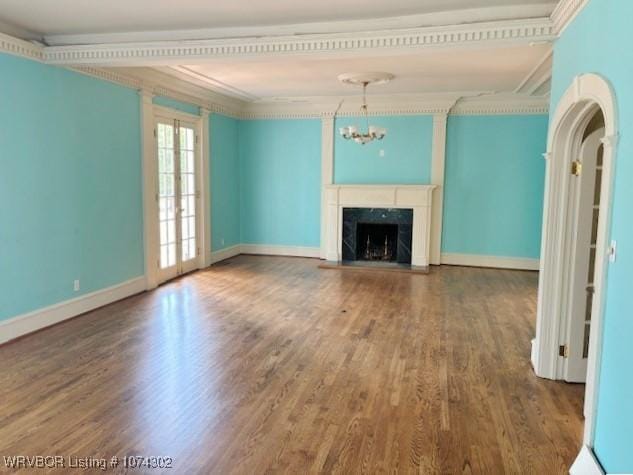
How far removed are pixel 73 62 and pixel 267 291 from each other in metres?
3.36

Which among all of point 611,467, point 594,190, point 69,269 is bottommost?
point 611,467

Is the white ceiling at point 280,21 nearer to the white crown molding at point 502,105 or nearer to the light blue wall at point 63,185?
the light blue wall at point 63,185

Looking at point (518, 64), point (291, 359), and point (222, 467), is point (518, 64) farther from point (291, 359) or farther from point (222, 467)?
point (222, 467)

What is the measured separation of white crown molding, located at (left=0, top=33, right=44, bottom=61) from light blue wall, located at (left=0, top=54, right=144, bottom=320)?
6cm

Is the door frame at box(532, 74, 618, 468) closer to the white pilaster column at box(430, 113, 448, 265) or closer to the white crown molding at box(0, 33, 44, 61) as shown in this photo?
the white pilaster column at box(430, 113, 448, 265)

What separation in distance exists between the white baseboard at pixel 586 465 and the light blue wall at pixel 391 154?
19.5 ft

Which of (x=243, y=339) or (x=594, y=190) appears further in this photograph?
(x=243, y=339)

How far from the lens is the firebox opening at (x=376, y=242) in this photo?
8141 mm

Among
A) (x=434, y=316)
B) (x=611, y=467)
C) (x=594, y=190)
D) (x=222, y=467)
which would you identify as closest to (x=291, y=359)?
(x=222, y=467)

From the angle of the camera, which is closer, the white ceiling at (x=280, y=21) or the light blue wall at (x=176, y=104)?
the white ceiling at (x=280, y=21)

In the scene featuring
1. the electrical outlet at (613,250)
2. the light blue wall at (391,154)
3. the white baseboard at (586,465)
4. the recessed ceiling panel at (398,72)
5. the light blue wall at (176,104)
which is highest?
the recessed ceiling panel at (398,72)

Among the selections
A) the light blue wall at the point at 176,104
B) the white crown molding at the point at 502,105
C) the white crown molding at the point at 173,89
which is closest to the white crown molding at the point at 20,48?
the white crown molding at the point at 173,89

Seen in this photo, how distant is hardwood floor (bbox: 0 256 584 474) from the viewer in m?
2.58

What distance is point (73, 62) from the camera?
14.4ft
